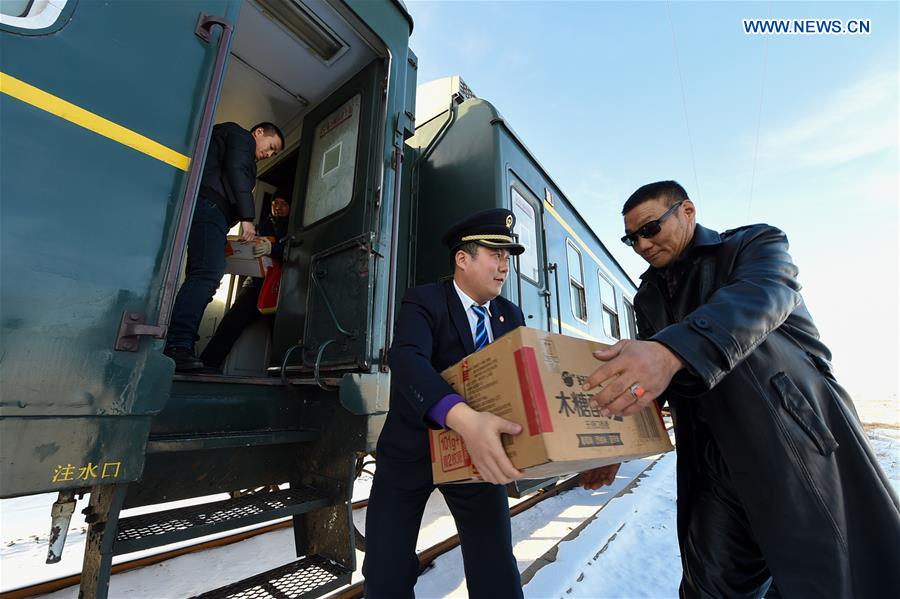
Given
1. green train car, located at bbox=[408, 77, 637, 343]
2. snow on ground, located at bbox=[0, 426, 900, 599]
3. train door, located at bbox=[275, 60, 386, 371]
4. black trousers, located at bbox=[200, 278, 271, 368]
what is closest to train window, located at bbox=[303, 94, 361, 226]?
train door, located at bbox=[275, 60, 386, 371]

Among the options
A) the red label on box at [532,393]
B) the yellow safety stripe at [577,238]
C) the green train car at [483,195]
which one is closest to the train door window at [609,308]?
the yellow safety stripe at [577,238]

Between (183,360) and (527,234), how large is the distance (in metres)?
2.85

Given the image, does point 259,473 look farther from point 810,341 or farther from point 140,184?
point 810,341

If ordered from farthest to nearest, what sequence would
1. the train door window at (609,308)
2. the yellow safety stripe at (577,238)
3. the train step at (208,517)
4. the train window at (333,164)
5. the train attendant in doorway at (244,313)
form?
1. the train door window at (609,308)
2. the yellow safety stripe at (577,238)
3. the train attendant in doorway at (244,313)
4. the train window at (333,164)
5. the train step at (208,517)

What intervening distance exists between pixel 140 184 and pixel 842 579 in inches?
93.7

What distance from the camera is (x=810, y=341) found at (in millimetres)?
1303

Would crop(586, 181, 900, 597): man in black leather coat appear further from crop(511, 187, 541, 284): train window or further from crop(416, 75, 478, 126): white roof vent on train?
crop(416, 75, 478, 126): white roof vent on train

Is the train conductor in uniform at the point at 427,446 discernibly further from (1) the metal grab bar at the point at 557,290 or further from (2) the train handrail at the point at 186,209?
(1) the metal grab bar at the point at 557,290

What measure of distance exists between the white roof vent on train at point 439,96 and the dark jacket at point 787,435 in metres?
3.32

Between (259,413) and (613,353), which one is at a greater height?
(613,353)

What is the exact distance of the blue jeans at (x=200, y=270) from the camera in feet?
7.23

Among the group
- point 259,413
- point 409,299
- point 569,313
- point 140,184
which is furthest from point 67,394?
point 569,313

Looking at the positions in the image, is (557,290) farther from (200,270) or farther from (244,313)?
(200,270)

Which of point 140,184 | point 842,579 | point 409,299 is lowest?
point 842,579
